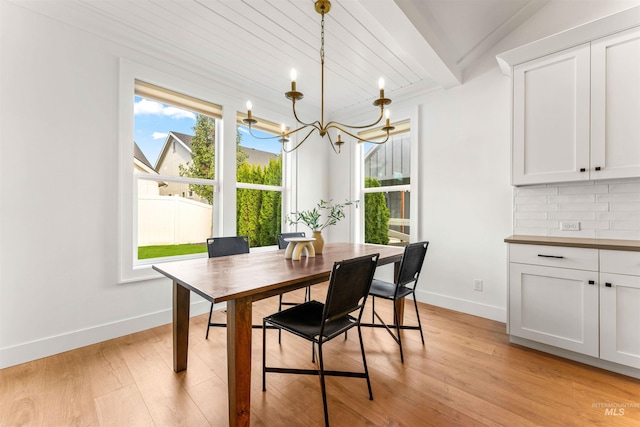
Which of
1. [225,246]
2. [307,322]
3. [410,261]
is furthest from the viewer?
[225,246]

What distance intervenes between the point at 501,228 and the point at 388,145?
1814 millimetres

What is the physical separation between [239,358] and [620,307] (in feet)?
8.08

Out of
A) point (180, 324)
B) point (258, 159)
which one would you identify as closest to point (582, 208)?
point (180, 324)

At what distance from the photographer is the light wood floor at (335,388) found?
4.92 ft

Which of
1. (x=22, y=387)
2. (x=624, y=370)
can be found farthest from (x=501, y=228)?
(x=22, y=387)

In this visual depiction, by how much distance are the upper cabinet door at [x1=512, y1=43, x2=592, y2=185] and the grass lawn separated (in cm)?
331

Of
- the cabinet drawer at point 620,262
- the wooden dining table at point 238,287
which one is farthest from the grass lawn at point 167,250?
the cabinet drawer at point 620,262

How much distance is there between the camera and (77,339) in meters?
2.25

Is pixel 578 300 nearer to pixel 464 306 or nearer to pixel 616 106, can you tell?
pixel 464 306

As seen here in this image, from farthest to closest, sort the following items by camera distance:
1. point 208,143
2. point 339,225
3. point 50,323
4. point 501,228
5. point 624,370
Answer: point 339,225 < point 208,143 < point 501,228 < point 50,323 < point 624,370

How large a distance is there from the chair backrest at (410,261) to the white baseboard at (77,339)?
2300mm

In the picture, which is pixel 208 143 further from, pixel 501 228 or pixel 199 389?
pixel 501 228

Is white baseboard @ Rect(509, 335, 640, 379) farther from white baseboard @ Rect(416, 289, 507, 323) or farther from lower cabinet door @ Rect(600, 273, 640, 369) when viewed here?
white baseboard @ Rect(416, 289, 507, 323)

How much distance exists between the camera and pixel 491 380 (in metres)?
1.82
